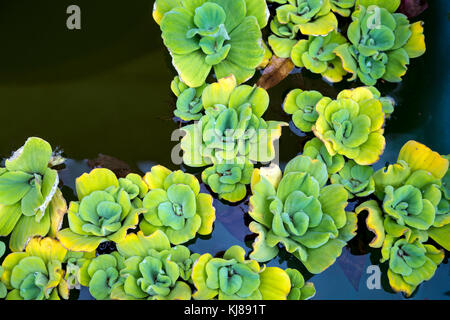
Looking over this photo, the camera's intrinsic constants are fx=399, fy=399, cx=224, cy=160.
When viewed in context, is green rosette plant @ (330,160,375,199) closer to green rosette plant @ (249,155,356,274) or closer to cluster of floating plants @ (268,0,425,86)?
green rosette plant @ (249,155,356,274)

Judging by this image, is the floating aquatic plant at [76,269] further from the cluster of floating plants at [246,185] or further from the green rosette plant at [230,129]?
the green rosette plant at [230,129]

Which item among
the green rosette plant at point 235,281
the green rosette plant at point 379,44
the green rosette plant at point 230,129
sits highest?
the green rosette plant at point 379,44

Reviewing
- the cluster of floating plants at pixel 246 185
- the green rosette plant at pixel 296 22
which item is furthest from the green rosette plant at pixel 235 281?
the green rosette plant at pixel 296 22

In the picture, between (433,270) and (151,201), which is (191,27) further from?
(433,270)

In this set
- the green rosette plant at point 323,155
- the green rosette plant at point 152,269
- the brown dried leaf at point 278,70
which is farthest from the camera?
the brown dried leaf at point 278,70

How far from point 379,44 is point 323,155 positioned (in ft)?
1.10

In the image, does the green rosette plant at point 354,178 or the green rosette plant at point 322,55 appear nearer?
the green rosette plant at point 354,178

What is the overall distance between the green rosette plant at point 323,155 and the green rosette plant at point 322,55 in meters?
0.20

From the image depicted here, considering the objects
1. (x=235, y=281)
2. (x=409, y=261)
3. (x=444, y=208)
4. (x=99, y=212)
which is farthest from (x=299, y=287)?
(x=99, y=212)

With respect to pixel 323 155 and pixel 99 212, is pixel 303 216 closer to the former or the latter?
pixel 323 155

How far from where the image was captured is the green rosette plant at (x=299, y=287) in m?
0.92

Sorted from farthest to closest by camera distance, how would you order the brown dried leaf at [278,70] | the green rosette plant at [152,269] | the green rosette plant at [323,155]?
the brown dried leaf at [278,70], the green rosette plant at [323,155], the green rosette plant at [152,269]

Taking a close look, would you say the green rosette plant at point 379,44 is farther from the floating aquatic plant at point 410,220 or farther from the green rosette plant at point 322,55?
the floating aquatic plant at point 410,220

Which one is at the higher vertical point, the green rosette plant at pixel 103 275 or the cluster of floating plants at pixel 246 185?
the cluster of floating plants at pixel 246 185
